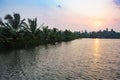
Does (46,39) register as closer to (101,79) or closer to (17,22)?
(17,22)

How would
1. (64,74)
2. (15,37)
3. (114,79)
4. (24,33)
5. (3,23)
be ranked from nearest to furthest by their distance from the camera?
(114,79) < (64,74) < (3,23) < (15,37) < (24,33)

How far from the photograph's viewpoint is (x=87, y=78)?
64.4 feet

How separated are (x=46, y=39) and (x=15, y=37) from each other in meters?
25.0

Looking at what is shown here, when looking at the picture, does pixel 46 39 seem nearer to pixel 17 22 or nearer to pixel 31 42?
pixel 31 42

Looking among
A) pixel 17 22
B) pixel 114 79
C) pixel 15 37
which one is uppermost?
pixel 17 22

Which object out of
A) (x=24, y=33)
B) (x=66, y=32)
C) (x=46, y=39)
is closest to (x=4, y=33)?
(x=24, y=33)

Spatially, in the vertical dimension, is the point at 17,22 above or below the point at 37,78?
above

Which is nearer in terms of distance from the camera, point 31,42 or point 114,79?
point 114,79

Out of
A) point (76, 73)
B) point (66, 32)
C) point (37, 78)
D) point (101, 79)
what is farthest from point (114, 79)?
point (66, 32)

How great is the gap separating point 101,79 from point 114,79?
110 cm

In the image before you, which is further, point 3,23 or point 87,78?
point 3,23

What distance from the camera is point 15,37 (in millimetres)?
53094

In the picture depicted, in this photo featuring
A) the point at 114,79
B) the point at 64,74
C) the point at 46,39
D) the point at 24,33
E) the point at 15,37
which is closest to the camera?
the point at 114,79

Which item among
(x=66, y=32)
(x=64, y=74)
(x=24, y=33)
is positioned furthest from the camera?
(x=66, y=32)
